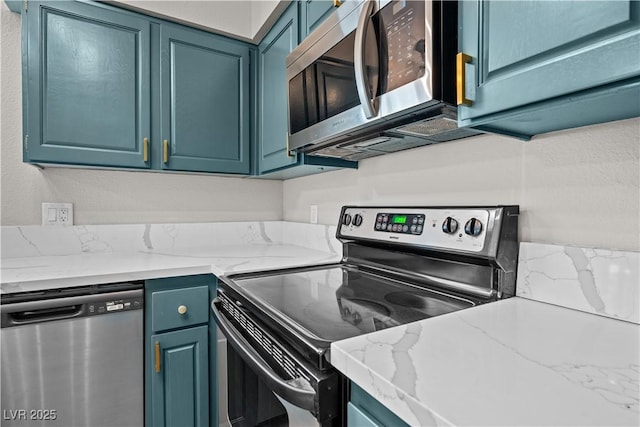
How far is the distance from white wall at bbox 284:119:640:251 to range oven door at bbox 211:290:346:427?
0.71 meters

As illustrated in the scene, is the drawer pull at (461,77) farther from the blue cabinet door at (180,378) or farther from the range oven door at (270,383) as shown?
the blue cabinet door at (180,378)

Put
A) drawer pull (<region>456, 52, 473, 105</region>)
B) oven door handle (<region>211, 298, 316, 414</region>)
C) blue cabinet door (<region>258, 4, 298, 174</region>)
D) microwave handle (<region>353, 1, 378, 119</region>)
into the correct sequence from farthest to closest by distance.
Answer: blue cabinet door (<region>258, 4, 298, 174</region>) < microwave handle (<region>353, 1, 378, 119</region>) < drawer pull (<region>456, 52, 473, 105</region>) < oven door handle (<region>211, 298, 316, 414</region>)

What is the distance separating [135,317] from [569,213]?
1470 millimetres

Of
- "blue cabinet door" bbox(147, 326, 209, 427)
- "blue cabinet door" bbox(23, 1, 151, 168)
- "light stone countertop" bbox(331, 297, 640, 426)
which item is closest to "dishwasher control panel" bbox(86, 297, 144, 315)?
"blue cabinet door" bbox(147, 326, 209, 427)

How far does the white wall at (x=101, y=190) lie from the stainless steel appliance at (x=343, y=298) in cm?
97

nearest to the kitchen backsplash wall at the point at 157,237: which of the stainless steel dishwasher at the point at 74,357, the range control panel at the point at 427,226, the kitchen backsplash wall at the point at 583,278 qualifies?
the range control panel at the point at 427,226

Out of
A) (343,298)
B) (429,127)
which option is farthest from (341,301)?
(429,127)

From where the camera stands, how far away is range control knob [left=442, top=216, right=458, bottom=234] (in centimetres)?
100

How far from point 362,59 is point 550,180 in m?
0.61

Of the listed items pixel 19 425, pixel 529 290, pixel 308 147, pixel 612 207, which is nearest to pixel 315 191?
pixel 308 147

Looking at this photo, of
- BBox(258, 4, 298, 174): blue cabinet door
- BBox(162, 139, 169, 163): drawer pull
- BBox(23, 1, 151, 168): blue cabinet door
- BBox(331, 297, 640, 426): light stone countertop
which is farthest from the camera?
BBox(162, 139, 169, 163): drawer pull

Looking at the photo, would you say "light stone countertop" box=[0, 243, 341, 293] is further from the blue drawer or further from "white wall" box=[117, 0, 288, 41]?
"white wall" box=[117, 0, 288, 41]

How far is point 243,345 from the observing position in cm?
91

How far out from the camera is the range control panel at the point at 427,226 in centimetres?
93
